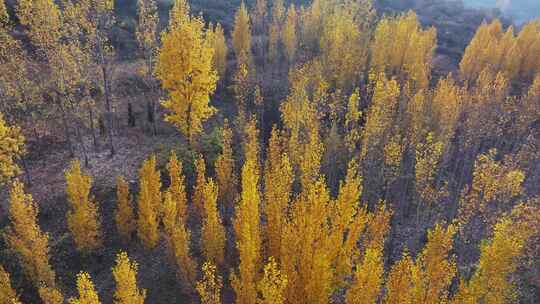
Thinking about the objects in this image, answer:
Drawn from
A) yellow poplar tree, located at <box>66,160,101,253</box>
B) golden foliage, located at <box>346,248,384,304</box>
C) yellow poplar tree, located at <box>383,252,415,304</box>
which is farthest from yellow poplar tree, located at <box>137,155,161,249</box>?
yellow poplar tree, located at <box>383,252,415,304</box>

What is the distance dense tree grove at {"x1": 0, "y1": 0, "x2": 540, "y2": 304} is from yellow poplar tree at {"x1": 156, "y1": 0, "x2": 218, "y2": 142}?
10 cm

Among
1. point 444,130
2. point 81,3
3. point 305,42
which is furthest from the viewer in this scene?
point 305,42

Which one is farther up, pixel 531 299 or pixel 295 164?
pixel 295 164

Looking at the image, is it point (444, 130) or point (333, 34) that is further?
point (333, 34)

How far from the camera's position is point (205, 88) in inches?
1069

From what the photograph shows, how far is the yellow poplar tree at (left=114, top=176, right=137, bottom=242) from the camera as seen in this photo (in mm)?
22455

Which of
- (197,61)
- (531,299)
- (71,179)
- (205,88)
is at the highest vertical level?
(197,61)

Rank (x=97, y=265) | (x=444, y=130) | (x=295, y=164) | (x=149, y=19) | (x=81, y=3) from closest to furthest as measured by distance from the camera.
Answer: (x=97, y=265) < (x=81, y=3) < (x=295, y=164) < (x=149, y=19) < (x=444, y=130)

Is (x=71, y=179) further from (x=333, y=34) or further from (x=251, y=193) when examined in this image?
(x=333, y=34)

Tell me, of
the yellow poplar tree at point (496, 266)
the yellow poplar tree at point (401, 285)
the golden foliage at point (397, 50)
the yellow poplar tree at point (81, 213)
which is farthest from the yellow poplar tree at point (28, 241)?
the golden foliage at point (397, 50)

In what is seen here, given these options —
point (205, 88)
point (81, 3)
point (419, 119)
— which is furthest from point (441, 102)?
point (81, 3)

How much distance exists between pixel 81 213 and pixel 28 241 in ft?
9.25

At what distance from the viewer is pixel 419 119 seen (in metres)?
34.0

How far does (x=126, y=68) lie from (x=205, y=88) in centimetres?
2501
